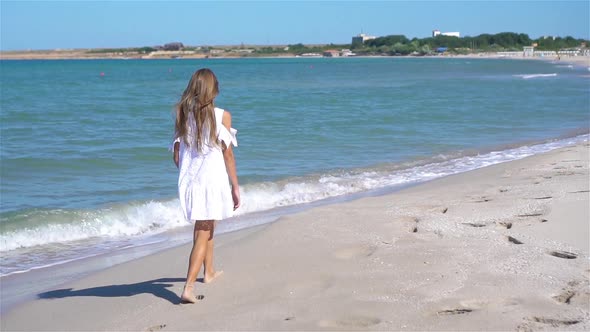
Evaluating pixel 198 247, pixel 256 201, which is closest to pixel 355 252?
pixel 198 247

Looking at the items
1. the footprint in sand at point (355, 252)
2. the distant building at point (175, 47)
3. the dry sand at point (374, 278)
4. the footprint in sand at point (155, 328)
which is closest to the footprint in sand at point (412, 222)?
the dry sand at point (374, 278)

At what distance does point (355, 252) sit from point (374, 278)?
850mm

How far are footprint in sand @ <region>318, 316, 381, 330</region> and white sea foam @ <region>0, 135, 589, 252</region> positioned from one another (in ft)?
16.1

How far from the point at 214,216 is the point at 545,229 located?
286 centimetres

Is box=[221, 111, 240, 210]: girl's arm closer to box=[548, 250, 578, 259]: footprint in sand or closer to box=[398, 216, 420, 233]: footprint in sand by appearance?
box=[398, 216, 420, 233]: footprint in sand

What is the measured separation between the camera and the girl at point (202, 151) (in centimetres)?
508

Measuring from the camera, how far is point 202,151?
5.12 metres

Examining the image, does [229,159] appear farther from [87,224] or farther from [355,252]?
[87,224]

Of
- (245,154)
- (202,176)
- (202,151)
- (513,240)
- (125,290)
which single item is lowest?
(245,154)

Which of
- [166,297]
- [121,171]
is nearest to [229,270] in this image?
[166,297]

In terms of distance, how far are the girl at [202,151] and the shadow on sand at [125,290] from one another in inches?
20.9

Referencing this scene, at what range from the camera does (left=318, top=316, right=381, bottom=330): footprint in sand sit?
4.38 m

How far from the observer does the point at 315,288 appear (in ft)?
16.8

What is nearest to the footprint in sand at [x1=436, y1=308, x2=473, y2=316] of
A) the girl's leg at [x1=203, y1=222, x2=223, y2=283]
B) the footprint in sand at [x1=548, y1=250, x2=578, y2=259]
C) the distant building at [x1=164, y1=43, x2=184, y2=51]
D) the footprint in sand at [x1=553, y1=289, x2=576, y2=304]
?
the footprint in sand at [x1=553, y1=289, x2=576, y2=304]
